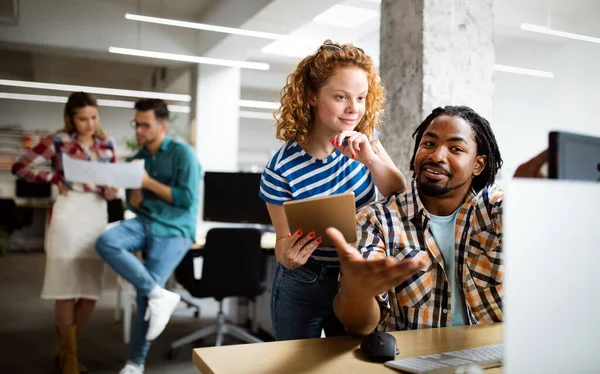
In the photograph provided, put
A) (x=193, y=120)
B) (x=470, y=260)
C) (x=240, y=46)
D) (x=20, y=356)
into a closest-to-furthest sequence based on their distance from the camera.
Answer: (x=470, y=260) < (x=20, y=356) < (x=193, y=120) < (x=240, y=46)

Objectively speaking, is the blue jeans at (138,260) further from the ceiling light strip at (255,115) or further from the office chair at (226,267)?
the ceiling light strip at (255,115)

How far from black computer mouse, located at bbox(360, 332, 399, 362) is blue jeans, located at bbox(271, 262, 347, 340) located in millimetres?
511

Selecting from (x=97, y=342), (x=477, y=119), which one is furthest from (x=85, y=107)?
(x=477, y=119)

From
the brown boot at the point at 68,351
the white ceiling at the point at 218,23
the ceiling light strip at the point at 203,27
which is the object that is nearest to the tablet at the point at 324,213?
the white ceiling at the point at 218,23

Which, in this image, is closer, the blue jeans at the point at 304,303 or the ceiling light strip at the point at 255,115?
the blue jeans at the point at 304,303

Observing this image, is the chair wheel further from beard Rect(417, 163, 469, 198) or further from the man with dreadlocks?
beard Rect(417, 163, 469, 198)

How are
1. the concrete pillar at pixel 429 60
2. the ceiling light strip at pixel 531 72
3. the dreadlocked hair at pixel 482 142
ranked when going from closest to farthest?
the dreadlocked hair at pixel 482 142, the concrete pillar at pixel 429 60, the ceiling light strip at pixel 531 72

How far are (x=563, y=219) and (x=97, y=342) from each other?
3108mm

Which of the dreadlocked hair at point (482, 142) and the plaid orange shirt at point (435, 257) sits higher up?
the dreadlocked hair at point (482, 142)

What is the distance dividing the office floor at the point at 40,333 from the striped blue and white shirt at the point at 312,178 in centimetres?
183

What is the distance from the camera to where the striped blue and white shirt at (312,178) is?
4.85 feet

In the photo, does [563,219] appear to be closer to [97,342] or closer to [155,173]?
[155,173]

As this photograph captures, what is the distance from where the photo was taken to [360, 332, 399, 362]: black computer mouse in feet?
3.23

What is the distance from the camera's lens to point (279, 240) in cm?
143
